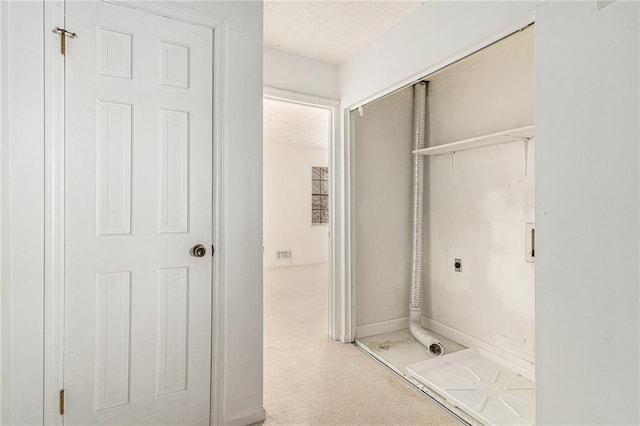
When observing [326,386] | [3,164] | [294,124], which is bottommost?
[326,386]

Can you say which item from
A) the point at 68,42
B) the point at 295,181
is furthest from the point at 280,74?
the point at 295,181

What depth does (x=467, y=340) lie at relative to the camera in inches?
113

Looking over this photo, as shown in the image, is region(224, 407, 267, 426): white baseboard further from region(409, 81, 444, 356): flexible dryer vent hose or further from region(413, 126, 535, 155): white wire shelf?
region(413, 126, 535, 155): white wire shelf

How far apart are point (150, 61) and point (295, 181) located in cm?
527

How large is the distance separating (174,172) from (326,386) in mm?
1612

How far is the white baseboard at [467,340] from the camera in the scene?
2424 millimetres

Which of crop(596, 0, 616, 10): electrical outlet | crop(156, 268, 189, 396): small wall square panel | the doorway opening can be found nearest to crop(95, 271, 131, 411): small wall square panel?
crop(156, 268, 189, 396): small wall square panel

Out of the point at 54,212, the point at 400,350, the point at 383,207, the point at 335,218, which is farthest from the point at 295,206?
the point at 54,212

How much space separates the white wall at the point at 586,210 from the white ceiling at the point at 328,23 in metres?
0.88

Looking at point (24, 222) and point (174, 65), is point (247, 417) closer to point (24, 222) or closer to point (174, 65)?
point (24, 222)

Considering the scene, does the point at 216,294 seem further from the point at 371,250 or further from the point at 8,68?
the point at 371,250

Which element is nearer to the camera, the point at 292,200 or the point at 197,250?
the point at 197,250

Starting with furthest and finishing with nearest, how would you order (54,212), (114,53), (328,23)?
(328,23) < (114,53) < (54,212)

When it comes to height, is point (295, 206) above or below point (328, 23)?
below
